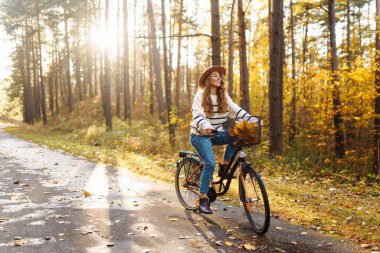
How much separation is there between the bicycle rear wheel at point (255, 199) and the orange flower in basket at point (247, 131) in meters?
0.44

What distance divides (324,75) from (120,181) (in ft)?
30.4

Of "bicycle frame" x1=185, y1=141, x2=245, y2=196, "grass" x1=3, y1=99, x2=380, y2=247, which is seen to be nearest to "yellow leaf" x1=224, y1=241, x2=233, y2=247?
"bicycle frame" x1=185, y1=141, x2=245, y2=196

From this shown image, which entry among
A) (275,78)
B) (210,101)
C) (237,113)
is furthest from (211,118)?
(275,78)

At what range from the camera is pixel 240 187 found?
18.7 feet

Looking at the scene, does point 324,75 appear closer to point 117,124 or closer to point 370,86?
point 370,86

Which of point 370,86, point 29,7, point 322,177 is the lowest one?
point 322,177

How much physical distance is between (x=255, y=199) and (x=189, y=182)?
63.3 inches

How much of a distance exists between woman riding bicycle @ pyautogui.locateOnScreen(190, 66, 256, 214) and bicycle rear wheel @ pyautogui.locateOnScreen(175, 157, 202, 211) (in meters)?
0.48

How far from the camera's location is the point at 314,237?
5.26 meters

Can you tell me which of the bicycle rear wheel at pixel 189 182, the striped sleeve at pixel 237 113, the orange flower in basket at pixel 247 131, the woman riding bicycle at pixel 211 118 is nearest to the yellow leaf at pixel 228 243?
the woman riding bicycle at pixel 211 118

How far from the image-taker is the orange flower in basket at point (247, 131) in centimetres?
522

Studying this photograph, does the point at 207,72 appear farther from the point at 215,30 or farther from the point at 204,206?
the point at 215,30

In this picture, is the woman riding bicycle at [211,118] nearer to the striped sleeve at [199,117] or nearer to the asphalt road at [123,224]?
the striped sleeve at [199,117]

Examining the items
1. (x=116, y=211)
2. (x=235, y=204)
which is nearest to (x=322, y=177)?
(x=235, y=204)
